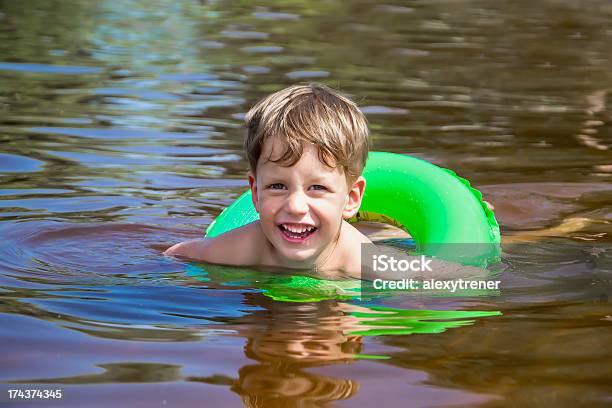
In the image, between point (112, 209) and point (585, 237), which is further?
point (112, 209)

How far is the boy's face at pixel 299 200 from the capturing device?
3.79m

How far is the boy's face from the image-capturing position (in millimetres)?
3793

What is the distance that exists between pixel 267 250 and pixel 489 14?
455 inches

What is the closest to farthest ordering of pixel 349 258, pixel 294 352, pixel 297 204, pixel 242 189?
pixel 294 352 → pixel 297 204 → pixel 349 258 → pixel 242 189

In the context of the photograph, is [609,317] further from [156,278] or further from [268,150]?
[156,278]

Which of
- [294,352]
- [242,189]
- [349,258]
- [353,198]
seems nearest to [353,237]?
[349,258]

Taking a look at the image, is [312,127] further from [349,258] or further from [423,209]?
[423,209]

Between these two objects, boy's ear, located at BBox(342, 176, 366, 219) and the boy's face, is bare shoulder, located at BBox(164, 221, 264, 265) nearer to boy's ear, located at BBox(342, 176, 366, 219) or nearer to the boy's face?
the boy's face

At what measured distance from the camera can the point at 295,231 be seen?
390 centimetres

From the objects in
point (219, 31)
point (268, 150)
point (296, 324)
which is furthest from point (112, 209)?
point (219, 31)

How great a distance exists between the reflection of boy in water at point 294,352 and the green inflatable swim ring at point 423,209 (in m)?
0.91

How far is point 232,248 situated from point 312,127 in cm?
71

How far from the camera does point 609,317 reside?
345 cm

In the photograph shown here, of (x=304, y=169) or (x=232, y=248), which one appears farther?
(x=232, y=248)
